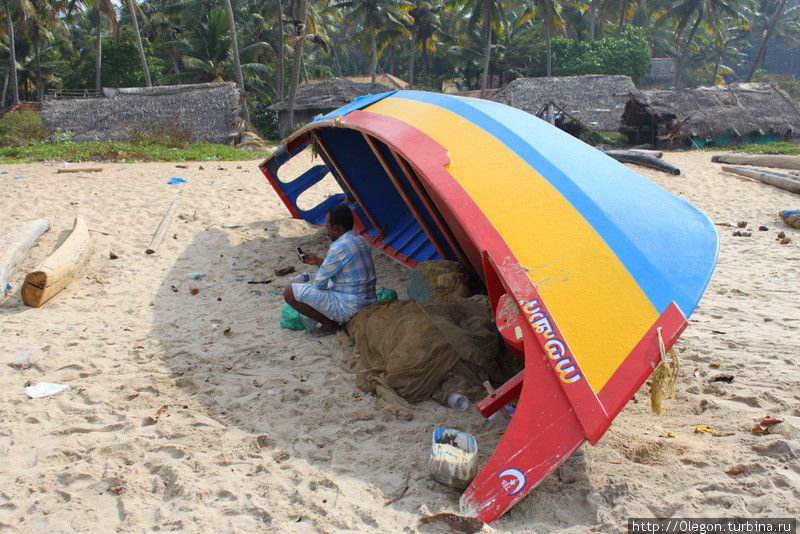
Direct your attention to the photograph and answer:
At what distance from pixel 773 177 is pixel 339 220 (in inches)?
390

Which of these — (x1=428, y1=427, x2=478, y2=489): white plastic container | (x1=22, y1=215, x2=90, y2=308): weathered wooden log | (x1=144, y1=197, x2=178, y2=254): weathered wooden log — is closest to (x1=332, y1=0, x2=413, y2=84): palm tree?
(x1=144, y1=197, x2=178, y2=254): weathered wooden log

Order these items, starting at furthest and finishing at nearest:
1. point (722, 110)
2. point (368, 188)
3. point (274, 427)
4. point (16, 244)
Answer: point (722, 110) → point (368, 188) → point (16, 244) → point (274, 427)

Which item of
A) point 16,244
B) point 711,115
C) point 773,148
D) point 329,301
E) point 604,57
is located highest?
point 329,301

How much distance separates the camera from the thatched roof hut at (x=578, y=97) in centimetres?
2025

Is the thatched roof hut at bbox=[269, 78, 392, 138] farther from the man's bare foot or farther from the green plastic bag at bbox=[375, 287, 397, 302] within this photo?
the man's bare foot

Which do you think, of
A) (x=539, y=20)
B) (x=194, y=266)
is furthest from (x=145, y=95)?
(x=539, y=20)

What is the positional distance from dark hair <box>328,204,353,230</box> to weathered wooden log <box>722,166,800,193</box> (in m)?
9.48

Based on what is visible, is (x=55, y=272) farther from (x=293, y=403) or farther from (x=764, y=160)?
(x=764, y=160)

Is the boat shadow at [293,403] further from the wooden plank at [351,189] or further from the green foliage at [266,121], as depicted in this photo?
the green foliage at [266,121]

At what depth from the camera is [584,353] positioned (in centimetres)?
267

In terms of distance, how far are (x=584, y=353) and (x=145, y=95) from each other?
16413mm

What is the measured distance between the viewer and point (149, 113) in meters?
16.0

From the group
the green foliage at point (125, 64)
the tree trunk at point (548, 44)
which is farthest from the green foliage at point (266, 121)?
the tree trunk at point (548, 44)

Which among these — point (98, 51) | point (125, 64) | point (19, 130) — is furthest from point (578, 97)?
point (125, 64)
